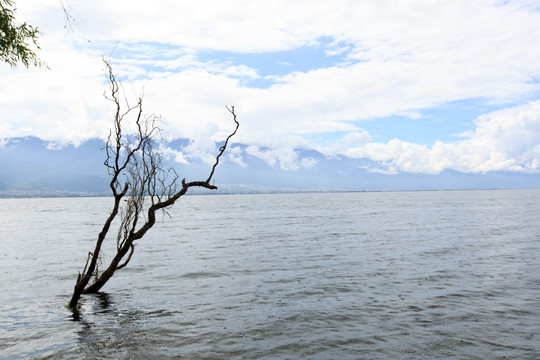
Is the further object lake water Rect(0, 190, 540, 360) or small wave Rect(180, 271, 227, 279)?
small wave Rect(180, 271, 227, 279)

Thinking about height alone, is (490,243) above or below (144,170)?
below

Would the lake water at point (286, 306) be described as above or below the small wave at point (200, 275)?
above

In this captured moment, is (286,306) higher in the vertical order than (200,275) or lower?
higher

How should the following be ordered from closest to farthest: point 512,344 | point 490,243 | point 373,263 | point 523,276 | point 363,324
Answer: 1. point 512,344
2. point 363,324
3. point 523,276
4. point 373,263
5. point 490,243

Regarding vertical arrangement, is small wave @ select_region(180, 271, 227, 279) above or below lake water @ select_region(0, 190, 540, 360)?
below

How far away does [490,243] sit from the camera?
1432 inches

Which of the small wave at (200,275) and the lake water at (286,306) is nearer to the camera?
the lake water at (286,306)

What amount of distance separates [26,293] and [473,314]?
21.1 m

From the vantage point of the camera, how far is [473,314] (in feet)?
50.5

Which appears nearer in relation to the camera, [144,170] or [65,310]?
[144,170]

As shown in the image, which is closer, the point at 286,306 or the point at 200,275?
the point at 286,306

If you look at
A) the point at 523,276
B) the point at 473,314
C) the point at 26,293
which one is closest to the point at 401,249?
the point at 523,276

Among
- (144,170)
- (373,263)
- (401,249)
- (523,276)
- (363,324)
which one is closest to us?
(363,324)

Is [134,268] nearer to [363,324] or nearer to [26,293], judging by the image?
[26,293]
